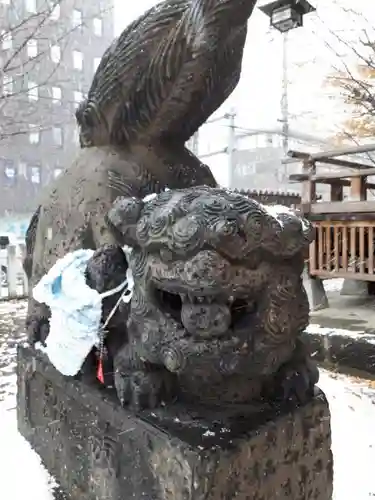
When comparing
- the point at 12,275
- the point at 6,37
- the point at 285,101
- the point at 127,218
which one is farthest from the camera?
the point at 285,101

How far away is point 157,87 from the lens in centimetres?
108

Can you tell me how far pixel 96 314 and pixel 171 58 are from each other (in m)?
0.58

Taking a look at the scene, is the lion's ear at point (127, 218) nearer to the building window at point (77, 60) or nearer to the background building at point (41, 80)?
the background building at point (41, 80)

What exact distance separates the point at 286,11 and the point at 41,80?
4.70 m

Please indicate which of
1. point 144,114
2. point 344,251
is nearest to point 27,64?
point 344,251

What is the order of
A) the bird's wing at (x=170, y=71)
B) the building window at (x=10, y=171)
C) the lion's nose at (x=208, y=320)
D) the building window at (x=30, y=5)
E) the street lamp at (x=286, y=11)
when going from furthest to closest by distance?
1. the building window at (x=10, y=171)
2. the building window at (x=30, y=5)
3. the street lamp at (x=286, y=11)
4. the bird's wing at (x=170, y=71)
5. the lion's nose at (x=208, y=320)

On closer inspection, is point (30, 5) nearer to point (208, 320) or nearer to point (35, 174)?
point (35, 174)

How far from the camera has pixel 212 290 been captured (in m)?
0.67

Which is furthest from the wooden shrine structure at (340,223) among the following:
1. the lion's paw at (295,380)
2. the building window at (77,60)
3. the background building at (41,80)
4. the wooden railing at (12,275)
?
the building window at (77,60)

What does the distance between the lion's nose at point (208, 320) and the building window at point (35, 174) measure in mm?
9314

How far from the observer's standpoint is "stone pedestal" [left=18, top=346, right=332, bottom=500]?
72 centimetres

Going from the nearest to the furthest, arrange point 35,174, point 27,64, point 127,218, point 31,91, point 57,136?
point 127,218 → point 27,64 → point 31,91 → point 35,174 → point 57,136

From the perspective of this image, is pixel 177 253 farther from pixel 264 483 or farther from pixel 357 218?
pixel 357 218

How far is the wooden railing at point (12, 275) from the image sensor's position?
427cm
